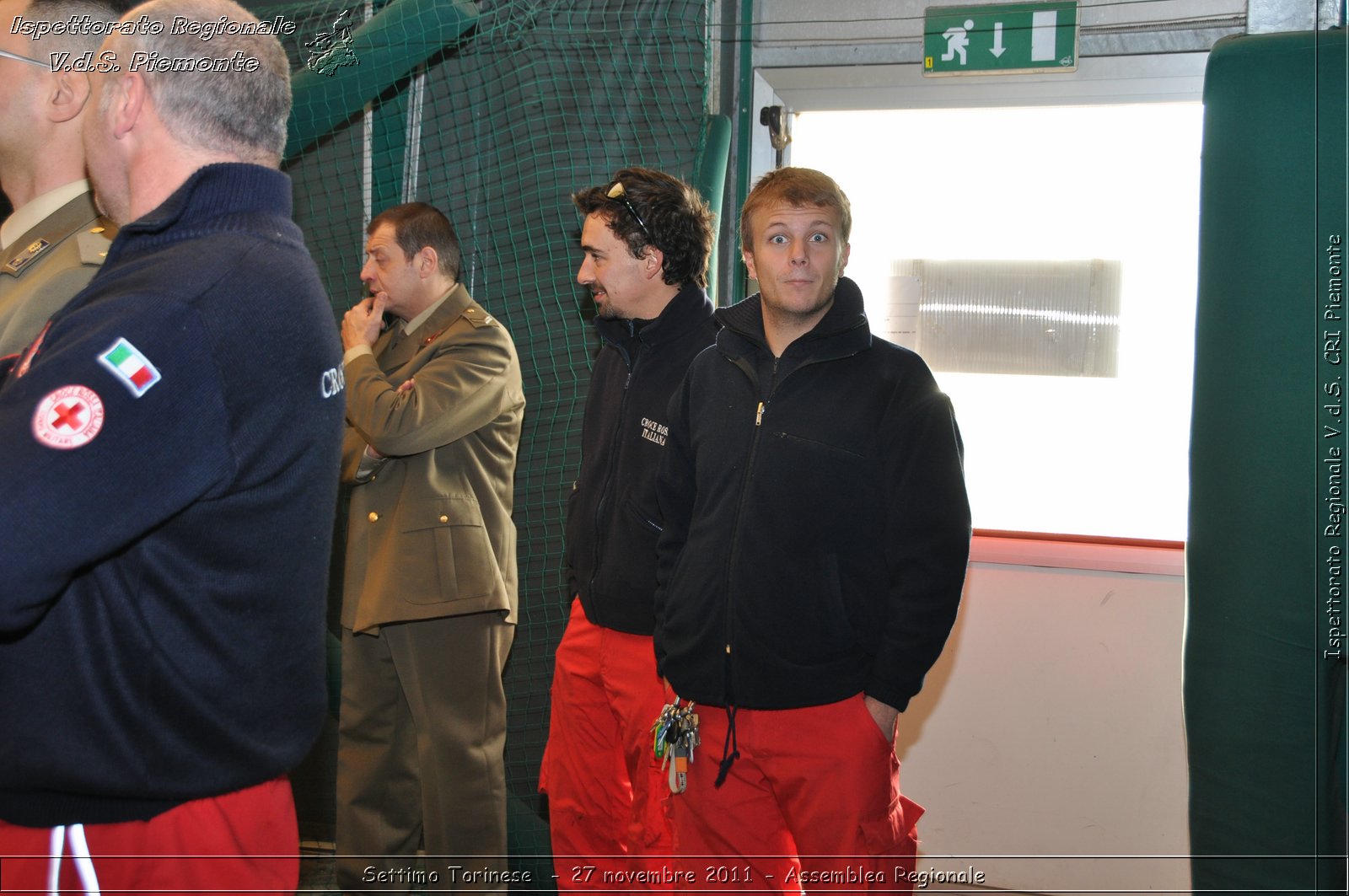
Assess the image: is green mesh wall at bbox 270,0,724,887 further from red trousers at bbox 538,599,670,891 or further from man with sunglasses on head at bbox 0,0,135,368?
man with sunglasses on head at bbox 0,0,135,368

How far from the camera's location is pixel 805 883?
6.73ft

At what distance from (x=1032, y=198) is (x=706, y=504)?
1.85 m

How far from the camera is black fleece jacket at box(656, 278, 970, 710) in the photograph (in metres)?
2.04

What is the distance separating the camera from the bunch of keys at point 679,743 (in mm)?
2207

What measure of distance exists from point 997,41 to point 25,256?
268cm

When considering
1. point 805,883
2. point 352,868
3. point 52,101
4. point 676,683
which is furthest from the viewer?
point 352,868

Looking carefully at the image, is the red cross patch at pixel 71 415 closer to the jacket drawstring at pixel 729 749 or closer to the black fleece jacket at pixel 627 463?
the jacket drawstring at pixel 729 749

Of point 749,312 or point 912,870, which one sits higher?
point 749,312

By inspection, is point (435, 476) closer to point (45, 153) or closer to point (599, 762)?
point (599, 762)

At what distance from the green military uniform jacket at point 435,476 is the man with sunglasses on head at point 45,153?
1.12 m

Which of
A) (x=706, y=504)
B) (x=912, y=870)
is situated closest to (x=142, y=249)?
(x=706, y=504)

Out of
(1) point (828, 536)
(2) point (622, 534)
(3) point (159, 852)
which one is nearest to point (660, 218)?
(2) point (622, 534)

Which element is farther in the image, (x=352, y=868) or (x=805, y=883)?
(x=352, y=868)

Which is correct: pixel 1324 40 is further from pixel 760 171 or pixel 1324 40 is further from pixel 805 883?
pixel 805 883
